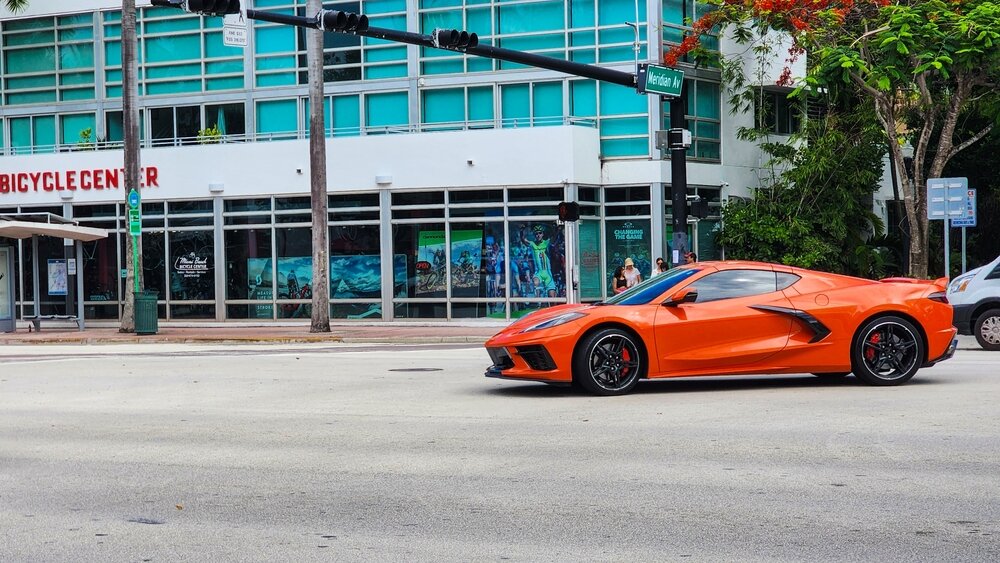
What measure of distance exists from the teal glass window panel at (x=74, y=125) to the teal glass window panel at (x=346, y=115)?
7.90 metres

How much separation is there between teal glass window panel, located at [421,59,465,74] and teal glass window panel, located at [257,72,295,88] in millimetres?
4052

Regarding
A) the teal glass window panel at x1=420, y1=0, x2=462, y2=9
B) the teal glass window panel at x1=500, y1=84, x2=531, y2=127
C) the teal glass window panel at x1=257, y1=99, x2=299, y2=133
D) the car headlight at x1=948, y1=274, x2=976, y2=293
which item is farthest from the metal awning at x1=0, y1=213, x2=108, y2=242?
the car headlight at x1=948, y1=274, x2=976, y2=293

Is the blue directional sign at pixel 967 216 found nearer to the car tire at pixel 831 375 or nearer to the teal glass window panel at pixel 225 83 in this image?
the car tire at pixel 831 375

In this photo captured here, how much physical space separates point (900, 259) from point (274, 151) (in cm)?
1824

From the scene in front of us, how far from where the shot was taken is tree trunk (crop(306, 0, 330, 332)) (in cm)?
2873

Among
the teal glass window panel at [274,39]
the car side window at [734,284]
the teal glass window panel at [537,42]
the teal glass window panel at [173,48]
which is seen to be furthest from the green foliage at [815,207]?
the car side window at [734,284]

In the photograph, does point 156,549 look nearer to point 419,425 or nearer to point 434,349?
point 419,425

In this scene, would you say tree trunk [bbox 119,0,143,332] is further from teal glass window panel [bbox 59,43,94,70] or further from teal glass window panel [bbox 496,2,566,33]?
teal glass window panel [bbox 496,2,566,33]

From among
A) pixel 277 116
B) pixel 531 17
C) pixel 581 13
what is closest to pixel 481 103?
pixel 531 17

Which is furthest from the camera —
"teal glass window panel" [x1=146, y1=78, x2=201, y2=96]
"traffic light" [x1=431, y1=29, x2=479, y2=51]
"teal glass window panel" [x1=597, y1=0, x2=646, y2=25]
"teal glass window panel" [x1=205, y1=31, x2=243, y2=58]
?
"teal glass window panel" [x1=146, y1=78, x2=201, y2=96]

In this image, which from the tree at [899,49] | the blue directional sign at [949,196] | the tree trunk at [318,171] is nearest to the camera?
the blue directional sign at [949,196]

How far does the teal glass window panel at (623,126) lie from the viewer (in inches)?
1273

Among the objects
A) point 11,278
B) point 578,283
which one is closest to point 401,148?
point 578,283

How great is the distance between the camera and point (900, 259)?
3744cm
